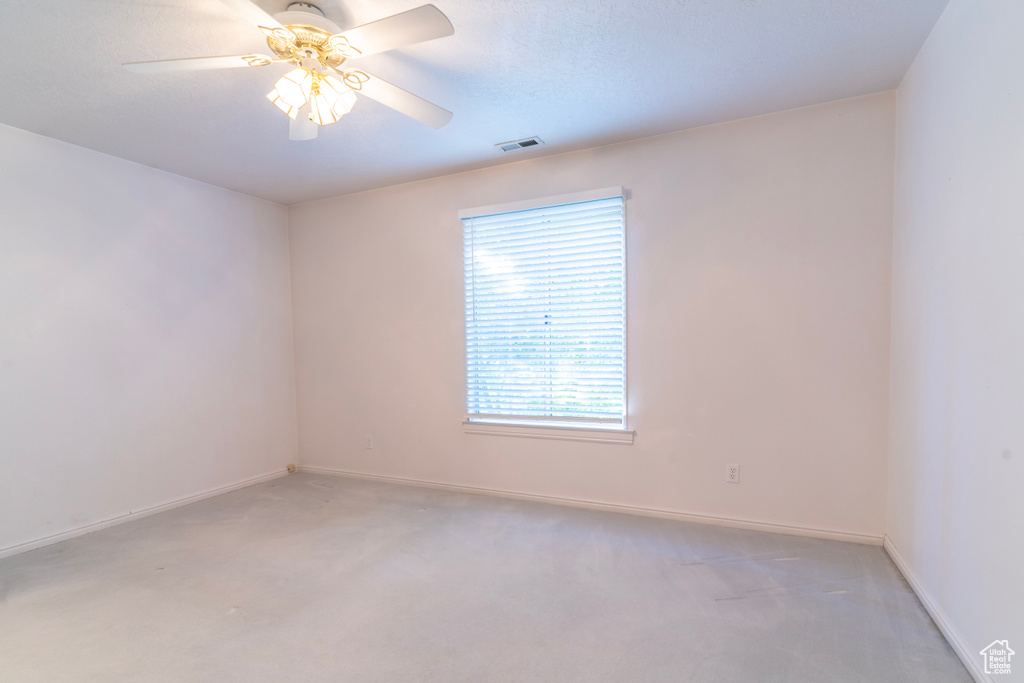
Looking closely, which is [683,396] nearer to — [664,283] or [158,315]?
[664,283]

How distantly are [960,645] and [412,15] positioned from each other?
9.55 feet

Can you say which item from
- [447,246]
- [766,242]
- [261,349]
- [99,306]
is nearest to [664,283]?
[766,242]

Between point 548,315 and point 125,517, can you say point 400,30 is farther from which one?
point 125,517

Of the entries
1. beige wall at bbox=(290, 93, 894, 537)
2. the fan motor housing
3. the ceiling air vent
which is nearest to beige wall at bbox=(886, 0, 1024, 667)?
beige wall at bbox=(290, 93, 894, 537)

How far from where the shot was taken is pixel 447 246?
12.2 ft

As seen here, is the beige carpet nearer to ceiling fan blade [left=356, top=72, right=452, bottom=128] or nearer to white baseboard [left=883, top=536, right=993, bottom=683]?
white baseboard [left=883, top=536, right=993, bottom=683]

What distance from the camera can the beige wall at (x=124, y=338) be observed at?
2.77 m

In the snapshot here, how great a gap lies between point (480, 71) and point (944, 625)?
3.09m

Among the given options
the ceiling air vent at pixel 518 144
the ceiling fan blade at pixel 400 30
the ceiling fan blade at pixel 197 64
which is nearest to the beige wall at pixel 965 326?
→ the ceiling fan blade at pixel 400 30

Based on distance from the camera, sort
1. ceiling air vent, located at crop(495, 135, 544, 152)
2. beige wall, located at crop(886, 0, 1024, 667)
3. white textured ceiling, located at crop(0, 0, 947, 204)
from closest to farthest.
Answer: beige wall, located at crop(886, 0, 1024, 667)
white textured ceiling, located at crop(0, 0, 947, 204)
ceiling air vent, located at crop(495, 135, 544, 152)

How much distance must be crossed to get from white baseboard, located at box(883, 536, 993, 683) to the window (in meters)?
1.55

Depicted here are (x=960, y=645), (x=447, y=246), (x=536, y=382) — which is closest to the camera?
(x=960, y=645)

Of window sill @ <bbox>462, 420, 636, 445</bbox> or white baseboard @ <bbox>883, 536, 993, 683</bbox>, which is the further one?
window sill @ <bbox>462, 420, 636, 445</bbox>

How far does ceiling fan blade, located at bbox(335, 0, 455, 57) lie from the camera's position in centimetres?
146
